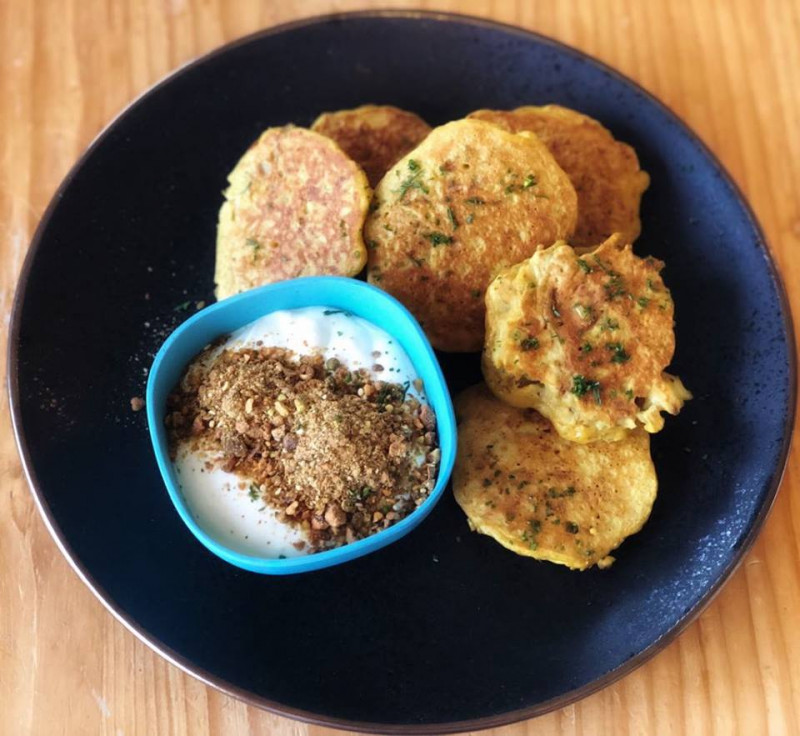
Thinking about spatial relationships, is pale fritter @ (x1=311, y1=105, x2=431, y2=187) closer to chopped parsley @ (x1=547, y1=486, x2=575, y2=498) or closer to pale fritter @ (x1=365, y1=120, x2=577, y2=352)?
pale fritter @ (x1=365, y1=120, x2=577, y2=352)

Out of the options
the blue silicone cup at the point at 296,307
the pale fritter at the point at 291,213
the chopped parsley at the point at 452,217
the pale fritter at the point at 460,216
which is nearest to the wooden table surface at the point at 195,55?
the blue silicone cup at the point at 296,307

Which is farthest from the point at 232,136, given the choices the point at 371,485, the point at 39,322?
the point at 371,485

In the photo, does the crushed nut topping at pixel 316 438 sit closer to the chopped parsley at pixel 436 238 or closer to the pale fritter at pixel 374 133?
the chopped parsley at pixel 436 238

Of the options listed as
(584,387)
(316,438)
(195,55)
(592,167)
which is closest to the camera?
(316,438)

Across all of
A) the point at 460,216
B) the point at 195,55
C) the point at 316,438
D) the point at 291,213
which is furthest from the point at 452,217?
the point at 195,55

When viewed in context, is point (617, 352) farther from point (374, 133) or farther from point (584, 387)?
point (374, 133)

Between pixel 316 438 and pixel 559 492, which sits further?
pixel 559 492

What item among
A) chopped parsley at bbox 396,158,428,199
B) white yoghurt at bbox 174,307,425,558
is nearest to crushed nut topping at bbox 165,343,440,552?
white yoghurt at bbox 174,307,425,558
